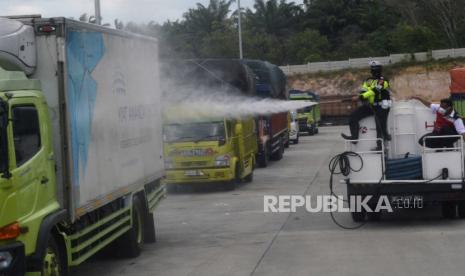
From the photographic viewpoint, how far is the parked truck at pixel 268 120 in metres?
26.2

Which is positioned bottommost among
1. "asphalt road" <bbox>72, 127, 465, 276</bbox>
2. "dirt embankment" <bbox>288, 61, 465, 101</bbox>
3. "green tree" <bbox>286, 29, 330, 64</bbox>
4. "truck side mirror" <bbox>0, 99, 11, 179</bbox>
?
"asphalt road" <bbox>72, 127, 465, 276</bbox>

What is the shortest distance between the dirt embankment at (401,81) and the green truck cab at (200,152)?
48.6m

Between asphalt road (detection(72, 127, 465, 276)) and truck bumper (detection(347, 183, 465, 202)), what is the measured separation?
1.70ft

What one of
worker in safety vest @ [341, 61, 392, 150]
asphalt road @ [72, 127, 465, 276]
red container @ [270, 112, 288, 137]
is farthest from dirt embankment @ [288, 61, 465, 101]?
worker in safety vest @ [341, 61, 392, 150]

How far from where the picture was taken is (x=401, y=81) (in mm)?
69750

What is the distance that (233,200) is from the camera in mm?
18625

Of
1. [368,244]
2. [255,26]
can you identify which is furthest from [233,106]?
[255,26]

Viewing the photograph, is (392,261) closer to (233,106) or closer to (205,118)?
(205,118)

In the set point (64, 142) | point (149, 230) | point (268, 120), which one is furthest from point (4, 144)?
point (268, 120)

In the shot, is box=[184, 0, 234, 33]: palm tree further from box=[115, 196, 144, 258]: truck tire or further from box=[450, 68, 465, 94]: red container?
box=[115, 196, 144, 258]: truck tire

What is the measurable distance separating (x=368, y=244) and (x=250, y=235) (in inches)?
88.7

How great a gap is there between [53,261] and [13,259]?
95cm

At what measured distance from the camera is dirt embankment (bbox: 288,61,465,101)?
224ft

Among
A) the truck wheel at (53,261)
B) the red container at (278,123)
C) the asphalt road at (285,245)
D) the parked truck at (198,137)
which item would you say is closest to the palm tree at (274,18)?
the red container at (278,123)
